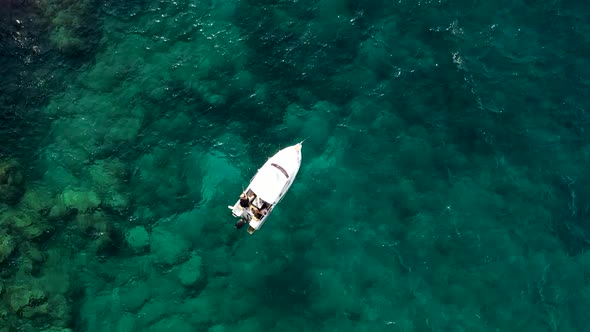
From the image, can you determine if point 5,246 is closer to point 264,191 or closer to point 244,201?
point 244,201

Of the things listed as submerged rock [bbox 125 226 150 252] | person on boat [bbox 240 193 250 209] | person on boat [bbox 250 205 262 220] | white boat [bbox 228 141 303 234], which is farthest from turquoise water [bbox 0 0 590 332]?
person on boat [bbox 240 193 250 209]

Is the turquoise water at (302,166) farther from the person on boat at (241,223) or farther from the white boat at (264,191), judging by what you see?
the white boat at (264,191)

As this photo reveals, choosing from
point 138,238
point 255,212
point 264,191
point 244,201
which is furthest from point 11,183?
point 264,191

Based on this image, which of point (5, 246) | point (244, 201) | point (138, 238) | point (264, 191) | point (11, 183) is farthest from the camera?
point (11, 183)

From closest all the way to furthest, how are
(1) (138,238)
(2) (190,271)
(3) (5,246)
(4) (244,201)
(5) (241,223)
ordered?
1. (4) (244,201)
2. (5) (241,223)
3. (2) (190,271)
4. (3) (5,246)
5. (1) (138,238)

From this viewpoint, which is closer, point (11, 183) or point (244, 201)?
point (244, 201)

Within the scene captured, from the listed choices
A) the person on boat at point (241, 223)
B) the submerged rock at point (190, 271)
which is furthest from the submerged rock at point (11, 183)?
the person on boat at point (241, 223)
